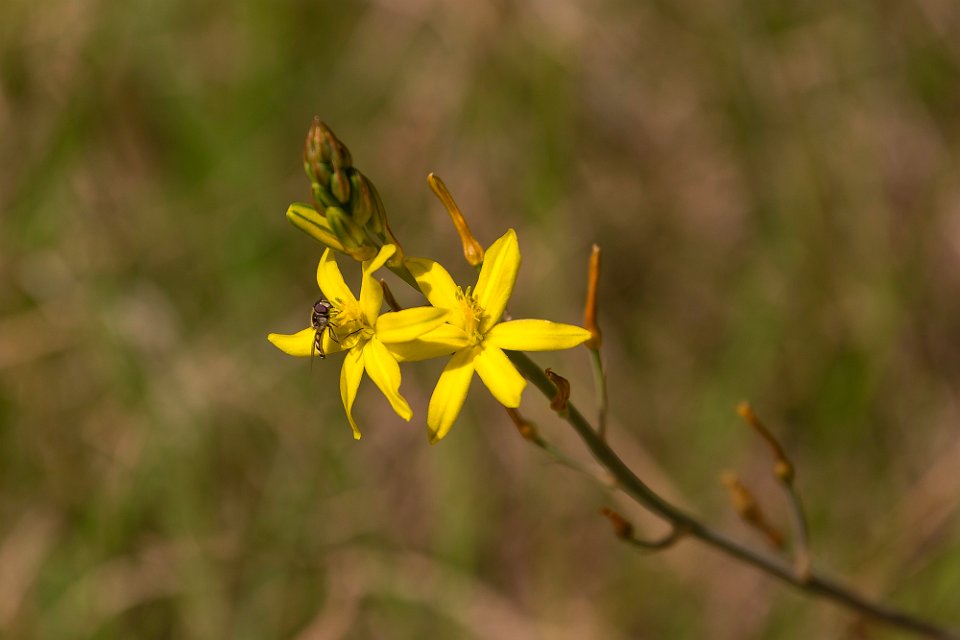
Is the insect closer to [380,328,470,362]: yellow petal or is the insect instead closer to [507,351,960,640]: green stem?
[380,328,470,362]: yellow petal

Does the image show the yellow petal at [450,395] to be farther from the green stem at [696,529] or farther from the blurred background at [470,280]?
the blurred background at [470,280]

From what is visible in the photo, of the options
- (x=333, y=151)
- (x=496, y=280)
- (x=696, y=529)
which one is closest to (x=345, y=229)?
(x=333, y=151)

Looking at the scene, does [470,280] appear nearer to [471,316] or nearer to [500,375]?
[471,316]

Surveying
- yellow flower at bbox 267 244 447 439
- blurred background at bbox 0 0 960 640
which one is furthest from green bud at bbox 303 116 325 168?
blurred background at bbox 0 0 960 640

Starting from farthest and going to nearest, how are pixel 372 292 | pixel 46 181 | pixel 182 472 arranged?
1. pixel 46 181
2. pixel 182 472
3. pixel 372 292

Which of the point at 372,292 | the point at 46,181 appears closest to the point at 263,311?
the point at 46,181

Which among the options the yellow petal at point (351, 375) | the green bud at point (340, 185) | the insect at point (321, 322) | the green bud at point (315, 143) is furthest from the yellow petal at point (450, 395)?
the green bud at point (315, 143)

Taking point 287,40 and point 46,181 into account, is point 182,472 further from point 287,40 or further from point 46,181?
point 287,40
